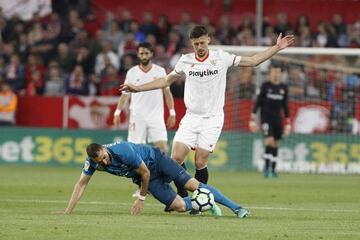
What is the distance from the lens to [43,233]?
1133 centimetres

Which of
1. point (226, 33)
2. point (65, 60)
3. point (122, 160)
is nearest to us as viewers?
point (122, 160)

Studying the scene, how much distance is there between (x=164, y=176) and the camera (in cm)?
1373

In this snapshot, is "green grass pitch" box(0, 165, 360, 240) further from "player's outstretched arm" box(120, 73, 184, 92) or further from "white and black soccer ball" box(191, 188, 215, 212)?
"player's outstretched arm" box(120, 73, 184, 92)

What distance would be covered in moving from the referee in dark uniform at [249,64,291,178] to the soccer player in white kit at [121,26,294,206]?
9047 millimetres

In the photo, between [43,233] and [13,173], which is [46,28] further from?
[43,233]

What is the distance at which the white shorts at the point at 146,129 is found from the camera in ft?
60.8

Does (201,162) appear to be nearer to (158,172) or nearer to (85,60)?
(158,172)

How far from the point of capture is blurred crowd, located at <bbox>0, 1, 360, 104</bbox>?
2777cm

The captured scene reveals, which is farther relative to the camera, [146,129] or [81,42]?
[81,42]

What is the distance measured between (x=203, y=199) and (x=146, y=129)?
17.3 feet

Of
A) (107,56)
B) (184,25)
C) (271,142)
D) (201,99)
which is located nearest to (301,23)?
(184,25)

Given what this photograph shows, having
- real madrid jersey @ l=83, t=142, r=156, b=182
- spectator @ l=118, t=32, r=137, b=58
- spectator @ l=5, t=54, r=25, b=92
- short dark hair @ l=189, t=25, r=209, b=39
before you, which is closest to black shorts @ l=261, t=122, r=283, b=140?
spectator @ l=118, t=32, r=137, b=58

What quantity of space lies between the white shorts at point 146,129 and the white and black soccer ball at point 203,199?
16.7ft

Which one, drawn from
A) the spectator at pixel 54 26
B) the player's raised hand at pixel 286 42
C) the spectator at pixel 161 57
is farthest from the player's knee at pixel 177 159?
the spectator at pixel 54 26
